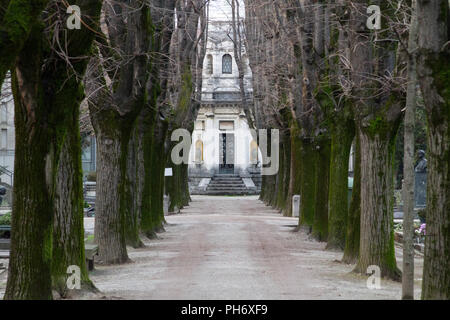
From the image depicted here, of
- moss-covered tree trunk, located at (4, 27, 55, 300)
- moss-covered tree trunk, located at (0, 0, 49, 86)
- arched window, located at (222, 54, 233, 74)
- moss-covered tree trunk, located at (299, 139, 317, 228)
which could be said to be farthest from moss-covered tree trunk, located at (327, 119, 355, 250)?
arched window, located at (222, 54, 233, 74)

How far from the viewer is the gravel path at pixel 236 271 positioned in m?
12.3

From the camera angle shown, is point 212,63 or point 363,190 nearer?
point 363,190

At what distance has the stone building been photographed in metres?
72.6

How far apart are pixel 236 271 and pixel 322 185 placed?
727 cm

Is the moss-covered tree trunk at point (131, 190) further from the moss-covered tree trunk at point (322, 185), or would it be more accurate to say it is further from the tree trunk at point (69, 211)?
the tree trunk at point (69, 211)

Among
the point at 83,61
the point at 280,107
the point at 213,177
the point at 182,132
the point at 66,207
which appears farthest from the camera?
the point at 213,177

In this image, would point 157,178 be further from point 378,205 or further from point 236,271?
point 378,205

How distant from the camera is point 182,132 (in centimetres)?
4253

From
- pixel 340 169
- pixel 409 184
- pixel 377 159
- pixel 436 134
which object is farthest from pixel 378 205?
pixel 436 134

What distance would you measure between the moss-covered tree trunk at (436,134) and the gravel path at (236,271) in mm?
3078
